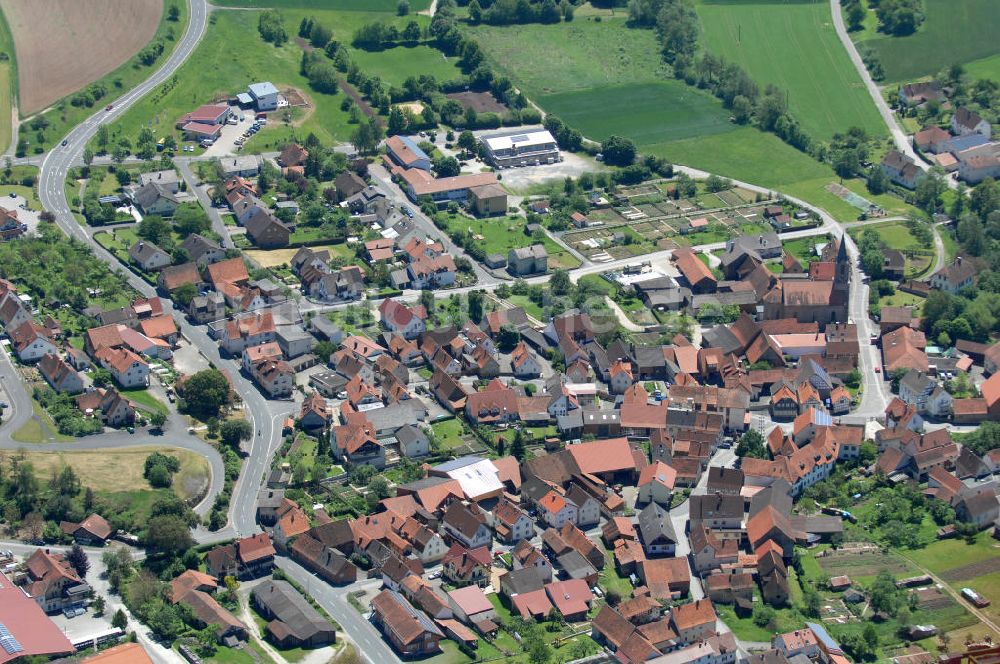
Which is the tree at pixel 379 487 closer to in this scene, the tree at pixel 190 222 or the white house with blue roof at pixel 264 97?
the tree at pixel 190 222

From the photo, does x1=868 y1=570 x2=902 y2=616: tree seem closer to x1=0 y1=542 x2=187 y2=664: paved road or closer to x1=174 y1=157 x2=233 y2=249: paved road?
x1=0 y1=542 x2=187 y2=664: paved road

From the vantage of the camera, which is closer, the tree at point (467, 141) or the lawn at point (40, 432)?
the lawn at point (40, 432)

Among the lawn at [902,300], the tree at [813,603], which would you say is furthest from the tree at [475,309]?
the tree at [813,603]

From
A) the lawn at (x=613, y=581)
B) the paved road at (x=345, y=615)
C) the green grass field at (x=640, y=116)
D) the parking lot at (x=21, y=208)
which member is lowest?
the lawn at (x=613, y=581)

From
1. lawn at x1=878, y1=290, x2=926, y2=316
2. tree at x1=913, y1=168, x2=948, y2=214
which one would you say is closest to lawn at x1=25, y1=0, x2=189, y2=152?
lawn at x1=878, y1=290, x2=926, y2=316

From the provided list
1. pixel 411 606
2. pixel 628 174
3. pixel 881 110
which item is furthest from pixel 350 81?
pixel 411 606

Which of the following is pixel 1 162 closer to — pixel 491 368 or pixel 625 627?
pixel 491 368

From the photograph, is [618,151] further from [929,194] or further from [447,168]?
[929,194]

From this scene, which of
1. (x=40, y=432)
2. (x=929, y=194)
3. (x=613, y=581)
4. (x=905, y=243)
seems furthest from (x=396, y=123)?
(x=613, y=581)
